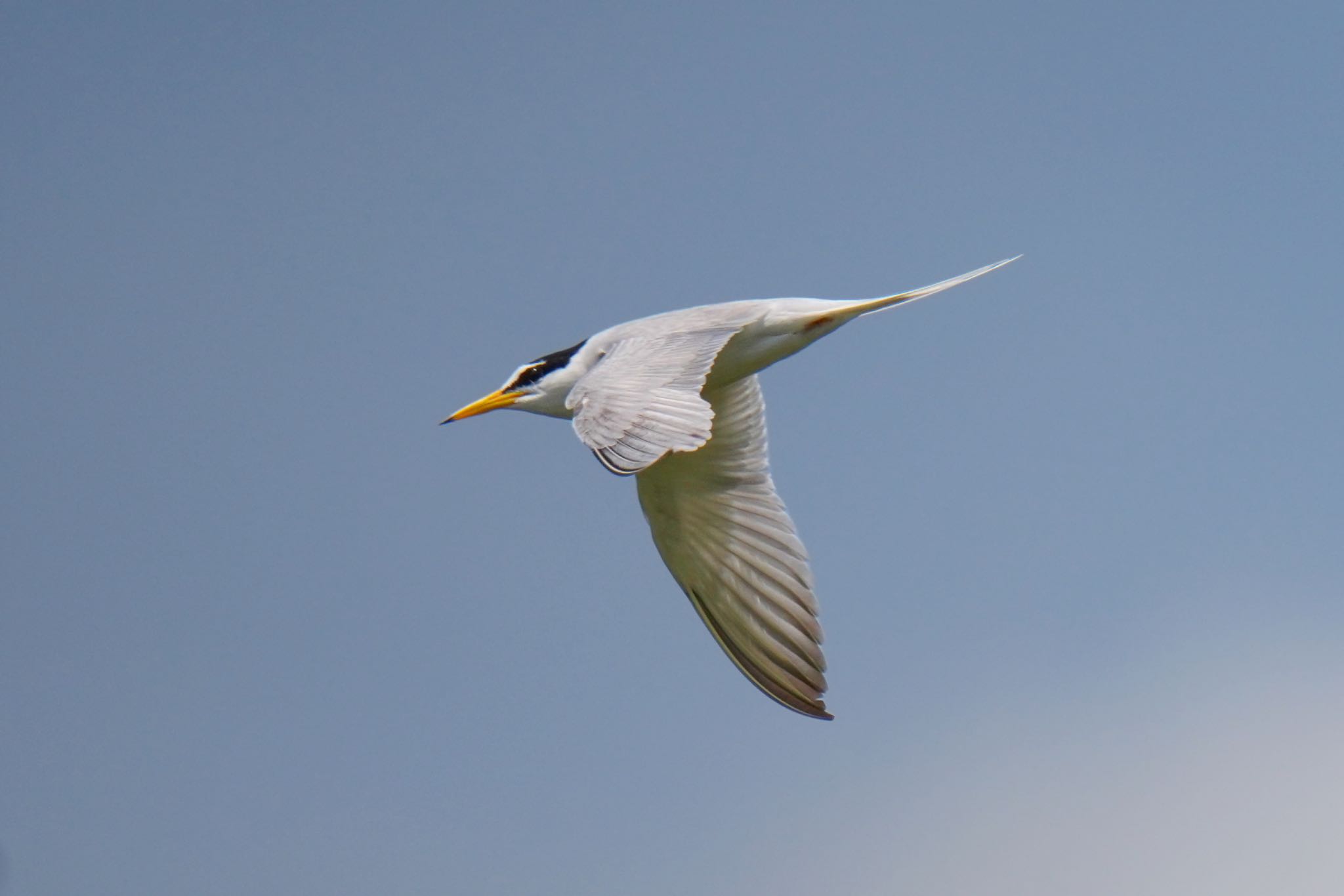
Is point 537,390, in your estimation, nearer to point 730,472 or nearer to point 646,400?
point 730,472

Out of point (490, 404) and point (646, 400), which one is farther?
point (490, 404)

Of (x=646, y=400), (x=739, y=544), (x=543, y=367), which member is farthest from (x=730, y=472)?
(x=646, y=400)

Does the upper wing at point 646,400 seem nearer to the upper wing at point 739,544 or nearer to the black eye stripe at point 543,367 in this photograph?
the black eye stripe at point 543,367

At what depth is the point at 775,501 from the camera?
31.4 ft

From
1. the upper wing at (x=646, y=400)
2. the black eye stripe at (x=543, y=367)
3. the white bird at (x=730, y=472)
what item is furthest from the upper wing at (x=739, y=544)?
the upper wing at (x=646, y=400)

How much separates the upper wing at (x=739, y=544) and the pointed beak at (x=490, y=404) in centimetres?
141

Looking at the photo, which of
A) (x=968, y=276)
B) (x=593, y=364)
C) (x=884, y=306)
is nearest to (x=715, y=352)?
(x=593, y=364)

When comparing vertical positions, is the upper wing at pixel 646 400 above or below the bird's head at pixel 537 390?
below

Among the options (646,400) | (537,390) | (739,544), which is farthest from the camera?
(739,544)

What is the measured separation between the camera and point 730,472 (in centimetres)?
961

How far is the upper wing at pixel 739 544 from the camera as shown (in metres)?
9.20

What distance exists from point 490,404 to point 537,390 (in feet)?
1.15

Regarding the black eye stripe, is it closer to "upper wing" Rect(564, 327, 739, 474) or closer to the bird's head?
the bird's head

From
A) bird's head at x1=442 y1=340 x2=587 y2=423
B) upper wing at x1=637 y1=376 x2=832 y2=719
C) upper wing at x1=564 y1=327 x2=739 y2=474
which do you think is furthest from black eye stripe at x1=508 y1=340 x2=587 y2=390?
upper wing at x1=637 y1=376 x2=832 y2=719
